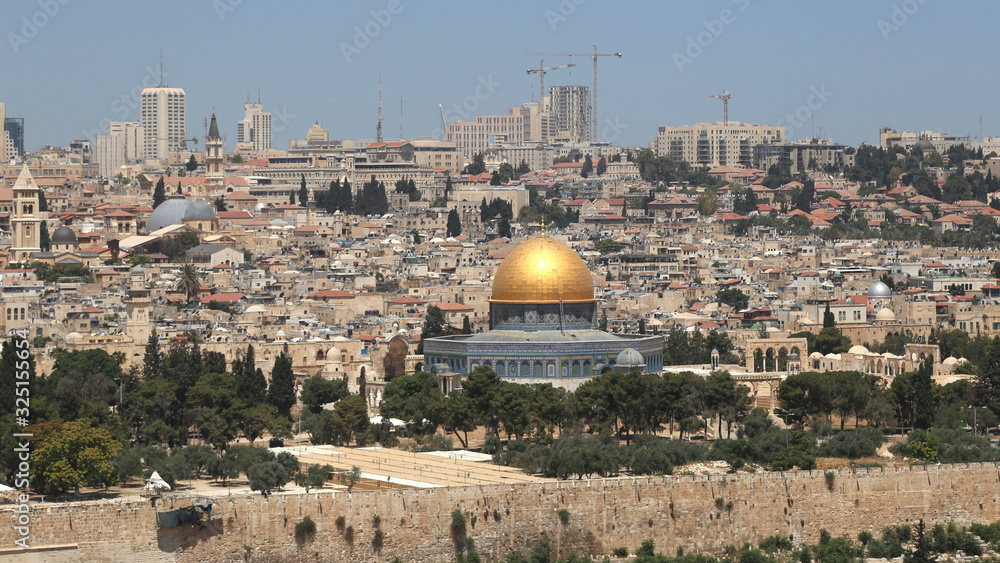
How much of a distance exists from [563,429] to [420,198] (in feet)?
281

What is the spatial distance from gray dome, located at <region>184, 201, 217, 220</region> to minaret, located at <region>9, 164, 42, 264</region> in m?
7.90

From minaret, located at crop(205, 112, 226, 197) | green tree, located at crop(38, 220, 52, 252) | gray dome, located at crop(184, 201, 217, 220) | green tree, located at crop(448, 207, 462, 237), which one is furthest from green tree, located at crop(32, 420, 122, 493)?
minaret, located at crop(205, 112, 226, 197)

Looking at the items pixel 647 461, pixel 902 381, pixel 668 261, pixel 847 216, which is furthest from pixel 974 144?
pixel 647 461

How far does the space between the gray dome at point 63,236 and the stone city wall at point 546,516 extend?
64.3 metres

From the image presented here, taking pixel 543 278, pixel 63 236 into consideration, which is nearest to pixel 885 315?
pixel 543 278

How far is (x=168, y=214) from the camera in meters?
111

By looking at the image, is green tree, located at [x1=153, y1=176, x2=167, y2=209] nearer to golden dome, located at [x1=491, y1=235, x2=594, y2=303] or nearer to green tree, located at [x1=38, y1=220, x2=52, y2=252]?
green tree, located at [x1=38, y1=220, x2=52, y2=252]

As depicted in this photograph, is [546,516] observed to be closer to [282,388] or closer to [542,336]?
[282,388]

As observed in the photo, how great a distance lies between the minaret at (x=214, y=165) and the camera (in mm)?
129900

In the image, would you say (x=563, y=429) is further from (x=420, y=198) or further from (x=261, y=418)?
(x=420, y=198)

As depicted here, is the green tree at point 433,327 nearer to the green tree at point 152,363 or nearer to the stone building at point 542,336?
the stone building at point 542,336

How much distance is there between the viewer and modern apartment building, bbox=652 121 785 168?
169 m

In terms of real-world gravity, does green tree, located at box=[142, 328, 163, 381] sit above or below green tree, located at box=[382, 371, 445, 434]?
above

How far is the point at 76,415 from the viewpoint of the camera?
155ft
